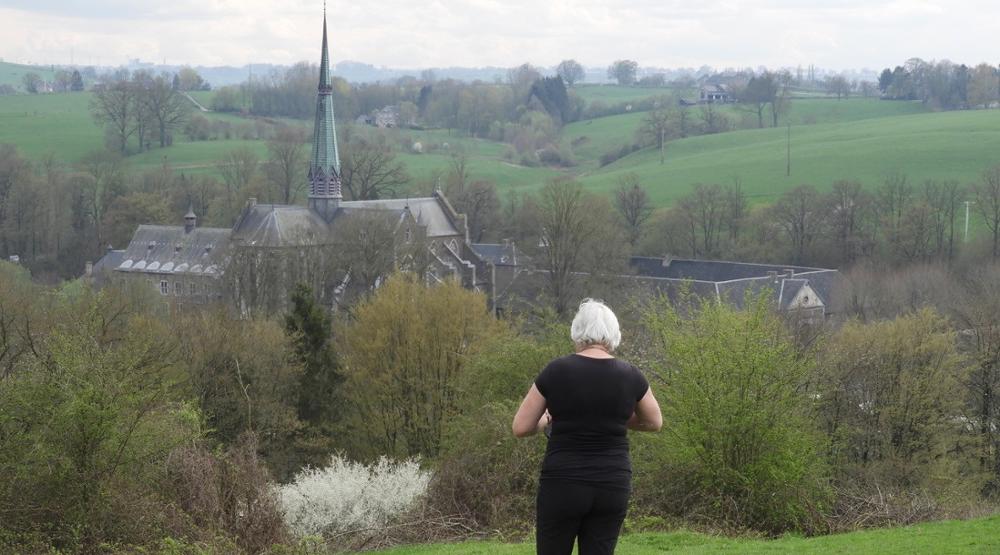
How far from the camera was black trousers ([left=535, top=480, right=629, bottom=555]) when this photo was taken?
8180 mm

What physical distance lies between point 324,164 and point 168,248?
12.3 metres

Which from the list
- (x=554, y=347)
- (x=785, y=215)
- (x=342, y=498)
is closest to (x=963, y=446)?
(x=554, y=347)

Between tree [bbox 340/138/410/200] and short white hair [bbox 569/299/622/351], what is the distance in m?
92.5

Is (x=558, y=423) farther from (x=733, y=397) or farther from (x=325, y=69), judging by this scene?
(x=325, y=69)

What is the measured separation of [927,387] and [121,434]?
21.9 m

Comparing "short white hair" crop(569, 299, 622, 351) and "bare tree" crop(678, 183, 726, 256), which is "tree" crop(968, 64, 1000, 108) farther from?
"short white hair" crop(569, 299, 622, 351)

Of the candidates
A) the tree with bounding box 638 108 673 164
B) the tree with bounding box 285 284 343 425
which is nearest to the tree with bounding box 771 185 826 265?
the tree with bounding box 638 108 673 164

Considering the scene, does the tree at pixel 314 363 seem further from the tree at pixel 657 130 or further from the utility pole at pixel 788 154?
the tree at pixel 657 130

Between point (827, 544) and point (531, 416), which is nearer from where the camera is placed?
point (531, 416)

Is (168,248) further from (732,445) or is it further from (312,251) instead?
(732,445)

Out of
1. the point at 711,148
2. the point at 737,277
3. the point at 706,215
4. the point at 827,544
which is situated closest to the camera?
the point at 827,544

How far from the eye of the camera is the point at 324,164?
86.9 metres

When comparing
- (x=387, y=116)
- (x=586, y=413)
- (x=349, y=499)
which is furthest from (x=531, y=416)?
(x=387, y=116)

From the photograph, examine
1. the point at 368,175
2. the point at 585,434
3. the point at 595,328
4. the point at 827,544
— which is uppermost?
the point at 595,328
